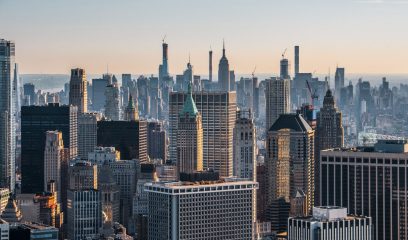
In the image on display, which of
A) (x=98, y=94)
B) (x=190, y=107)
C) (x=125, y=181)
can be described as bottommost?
(x=125, y=181)

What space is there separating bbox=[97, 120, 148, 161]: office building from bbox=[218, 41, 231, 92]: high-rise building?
3287 millimetres

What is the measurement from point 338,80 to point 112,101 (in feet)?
46.9

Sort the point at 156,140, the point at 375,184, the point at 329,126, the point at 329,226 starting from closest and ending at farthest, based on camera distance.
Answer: the point at 329,226 → the point at 375,184 → the point at 329,126 → the point at 156,140

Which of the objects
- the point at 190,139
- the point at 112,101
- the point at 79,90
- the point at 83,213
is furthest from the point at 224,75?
the point at 83,213

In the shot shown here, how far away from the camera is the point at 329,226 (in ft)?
76.5

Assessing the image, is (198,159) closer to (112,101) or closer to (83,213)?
(83,213)

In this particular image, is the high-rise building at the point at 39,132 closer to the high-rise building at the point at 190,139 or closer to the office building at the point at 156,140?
the office building at the point at 156,140

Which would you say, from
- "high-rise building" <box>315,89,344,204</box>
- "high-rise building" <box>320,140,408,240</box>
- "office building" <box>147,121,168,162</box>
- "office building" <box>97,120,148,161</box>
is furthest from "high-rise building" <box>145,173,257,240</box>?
"office building" <box>97,120,148,161</box>

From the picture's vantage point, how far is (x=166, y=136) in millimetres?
44656

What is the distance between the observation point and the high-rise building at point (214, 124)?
39812 mm

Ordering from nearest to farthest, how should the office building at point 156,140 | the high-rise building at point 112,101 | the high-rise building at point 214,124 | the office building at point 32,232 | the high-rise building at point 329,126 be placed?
the office building at point 32,232
the high-rise building at point 329,126
the high-rise building at point 214,124
the office building at point 156,140
the high-rise building at point 112,101

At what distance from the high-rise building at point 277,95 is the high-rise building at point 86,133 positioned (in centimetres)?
626

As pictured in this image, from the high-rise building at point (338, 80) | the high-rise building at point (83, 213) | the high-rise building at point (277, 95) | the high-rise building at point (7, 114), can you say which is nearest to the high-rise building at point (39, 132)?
the high-rise building at point (7, 114)

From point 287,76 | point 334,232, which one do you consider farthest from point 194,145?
point 334,232
